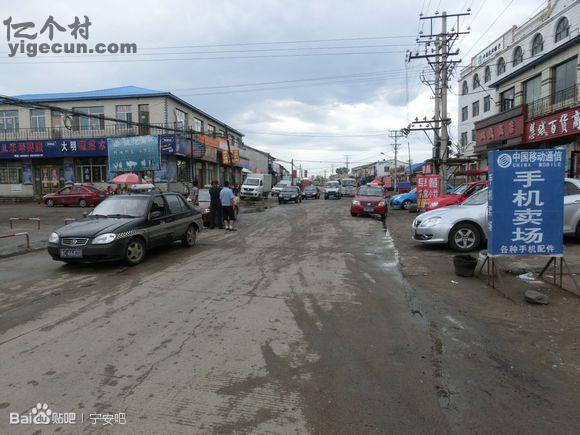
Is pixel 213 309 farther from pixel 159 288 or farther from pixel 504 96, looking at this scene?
pixel 504 96

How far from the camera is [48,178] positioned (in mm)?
35812

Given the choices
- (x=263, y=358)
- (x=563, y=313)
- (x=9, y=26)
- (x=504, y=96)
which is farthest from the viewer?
(x=504, y=96)

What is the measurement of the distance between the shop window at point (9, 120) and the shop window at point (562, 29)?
42683mm

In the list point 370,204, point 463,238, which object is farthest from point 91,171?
point 463,238

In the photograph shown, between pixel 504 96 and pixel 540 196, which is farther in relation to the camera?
pixel 504 96

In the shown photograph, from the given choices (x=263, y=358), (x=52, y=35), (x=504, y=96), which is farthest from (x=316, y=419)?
(x=504, y=96)

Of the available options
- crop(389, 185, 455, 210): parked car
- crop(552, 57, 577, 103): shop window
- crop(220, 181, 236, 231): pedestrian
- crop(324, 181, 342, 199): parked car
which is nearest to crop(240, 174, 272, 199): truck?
crop(324, 181, 342, 199): parked car

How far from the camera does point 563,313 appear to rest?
5.24 m

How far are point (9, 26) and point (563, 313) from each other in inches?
696

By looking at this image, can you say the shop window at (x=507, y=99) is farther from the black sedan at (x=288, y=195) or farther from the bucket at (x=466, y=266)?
the bucket at (x=466, y=266)

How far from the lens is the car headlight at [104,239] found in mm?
7882

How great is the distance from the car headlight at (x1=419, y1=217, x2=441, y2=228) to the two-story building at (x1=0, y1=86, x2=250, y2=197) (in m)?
25.6

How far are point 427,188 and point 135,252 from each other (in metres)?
16.8

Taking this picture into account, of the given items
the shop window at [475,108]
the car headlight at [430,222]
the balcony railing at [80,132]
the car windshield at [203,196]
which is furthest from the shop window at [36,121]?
the shop window at [475,108]
